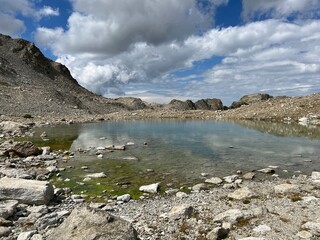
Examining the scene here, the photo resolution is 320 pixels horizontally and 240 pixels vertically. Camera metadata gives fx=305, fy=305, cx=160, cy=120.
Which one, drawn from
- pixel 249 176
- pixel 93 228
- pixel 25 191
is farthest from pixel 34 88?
pixel 93 228

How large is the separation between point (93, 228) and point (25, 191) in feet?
24.4

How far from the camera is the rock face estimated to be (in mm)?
9523

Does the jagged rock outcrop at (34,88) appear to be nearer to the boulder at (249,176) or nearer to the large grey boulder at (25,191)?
the large grey boulder at (25,191)

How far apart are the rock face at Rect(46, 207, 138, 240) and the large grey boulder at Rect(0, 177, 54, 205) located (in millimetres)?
5963

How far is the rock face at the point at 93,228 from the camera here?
9.52 m

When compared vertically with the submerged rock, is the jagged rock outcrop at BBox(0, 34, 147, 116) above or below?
above

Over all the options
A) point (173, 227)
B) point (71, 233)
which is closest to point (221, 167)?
point (173, 227)

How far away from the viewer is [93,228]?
31.7ft

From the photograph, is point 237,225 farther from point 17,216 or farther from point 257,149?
point 257,149

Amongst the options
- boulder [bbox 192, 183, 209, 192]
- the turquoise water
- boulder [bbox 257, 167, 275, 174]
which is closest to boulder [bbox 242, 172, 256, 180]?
boulder [bbox 257, 167, 275, 174]

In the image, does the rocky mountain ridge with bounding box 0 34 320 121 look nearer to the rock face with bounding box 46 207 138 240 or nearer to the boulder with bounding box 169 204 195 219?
the boulder with bounding box 169 204 195 219

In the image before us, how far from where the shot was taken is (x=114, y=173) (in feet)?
78.4

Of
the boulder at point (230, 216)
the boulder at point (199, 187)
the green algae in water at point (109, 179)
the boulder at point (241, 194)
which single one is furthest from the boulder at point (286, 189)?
the green algae in water at point (109, 179)

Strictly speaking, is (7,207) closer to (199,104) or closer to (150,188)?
(150,188)
